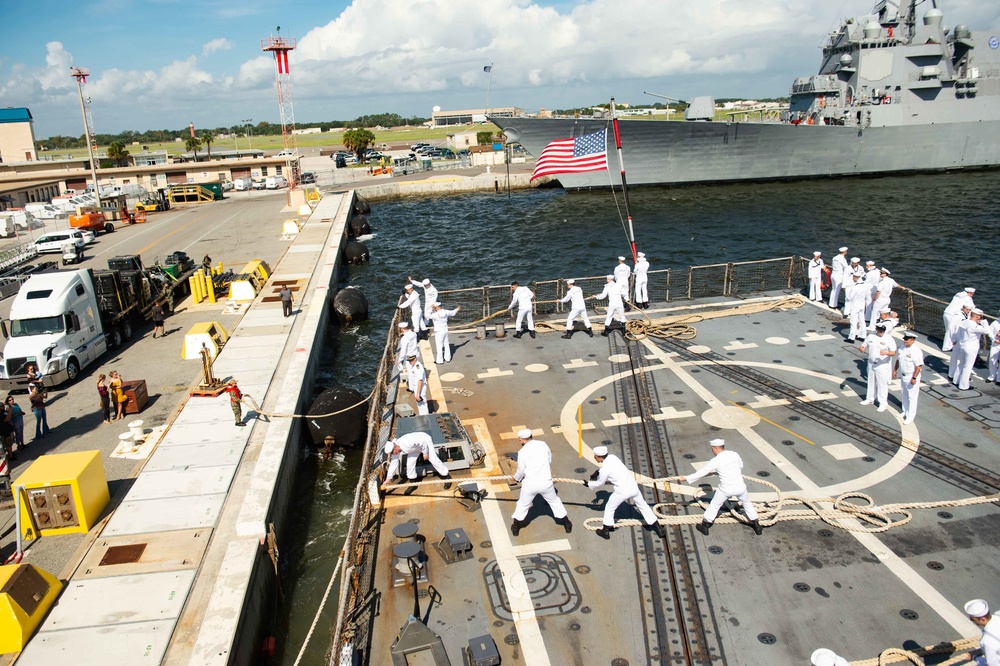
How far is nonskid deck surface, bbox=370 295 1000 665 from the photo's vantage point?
8.51m

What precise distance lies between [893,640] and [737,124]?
60.0m

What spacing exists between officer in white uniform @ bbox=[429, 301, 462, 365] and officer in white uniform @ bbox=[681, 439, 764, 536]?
29.7 ft

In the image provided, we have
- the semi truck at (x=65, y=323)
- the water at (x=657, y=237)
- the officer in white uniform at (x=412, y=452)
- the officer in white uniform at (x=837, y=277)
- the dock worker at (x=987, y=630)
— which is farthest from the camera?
the water at (x=657, y=237)

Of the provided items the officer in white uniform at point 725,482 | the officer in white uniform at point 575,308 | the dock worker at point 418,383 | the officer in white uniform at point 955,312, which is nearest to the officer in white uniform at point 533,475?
the officer in white uniform at point 725,482

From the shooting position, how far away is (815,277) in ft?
69.2

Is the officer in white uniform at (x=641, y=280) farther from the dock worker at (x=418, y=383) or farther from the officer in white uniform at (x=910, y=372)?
the dock worker at (x=418, y=383)

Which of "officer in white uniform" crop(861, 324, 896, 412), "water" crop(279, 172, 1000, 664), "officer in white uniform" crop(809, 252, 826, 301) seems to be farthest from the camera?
"water" crop(279, 172, 1000, 664)

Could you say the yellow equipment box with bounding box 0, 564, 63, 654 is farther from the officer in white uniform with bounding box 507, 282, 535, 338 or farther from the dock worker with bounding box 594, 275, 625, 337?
the dock worker with bounding box 594, 275, 625, 337

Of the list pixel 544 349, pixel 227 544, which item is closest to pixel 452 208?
pixel 544 349

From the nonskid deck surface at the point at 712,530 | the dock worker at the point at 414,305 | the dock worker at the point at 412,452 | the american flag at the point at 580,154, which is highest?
the american flag at the point at 580,154

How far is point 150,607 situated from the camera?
10.4m

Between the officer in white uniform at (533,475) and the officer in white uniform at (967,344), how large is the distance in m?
10.3

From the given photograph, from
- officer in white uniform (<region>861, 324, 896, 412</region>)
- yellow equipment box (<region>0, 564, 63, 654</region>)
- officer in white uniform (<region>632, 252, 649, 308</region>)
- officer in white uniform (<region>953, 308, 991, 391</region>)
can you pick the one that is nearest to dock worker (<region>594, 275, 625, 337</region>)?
officer in white uniform (<region>632, 252, 649, 308</region>)

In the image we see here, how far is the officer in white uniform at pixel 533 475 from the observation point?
10.1 meters
